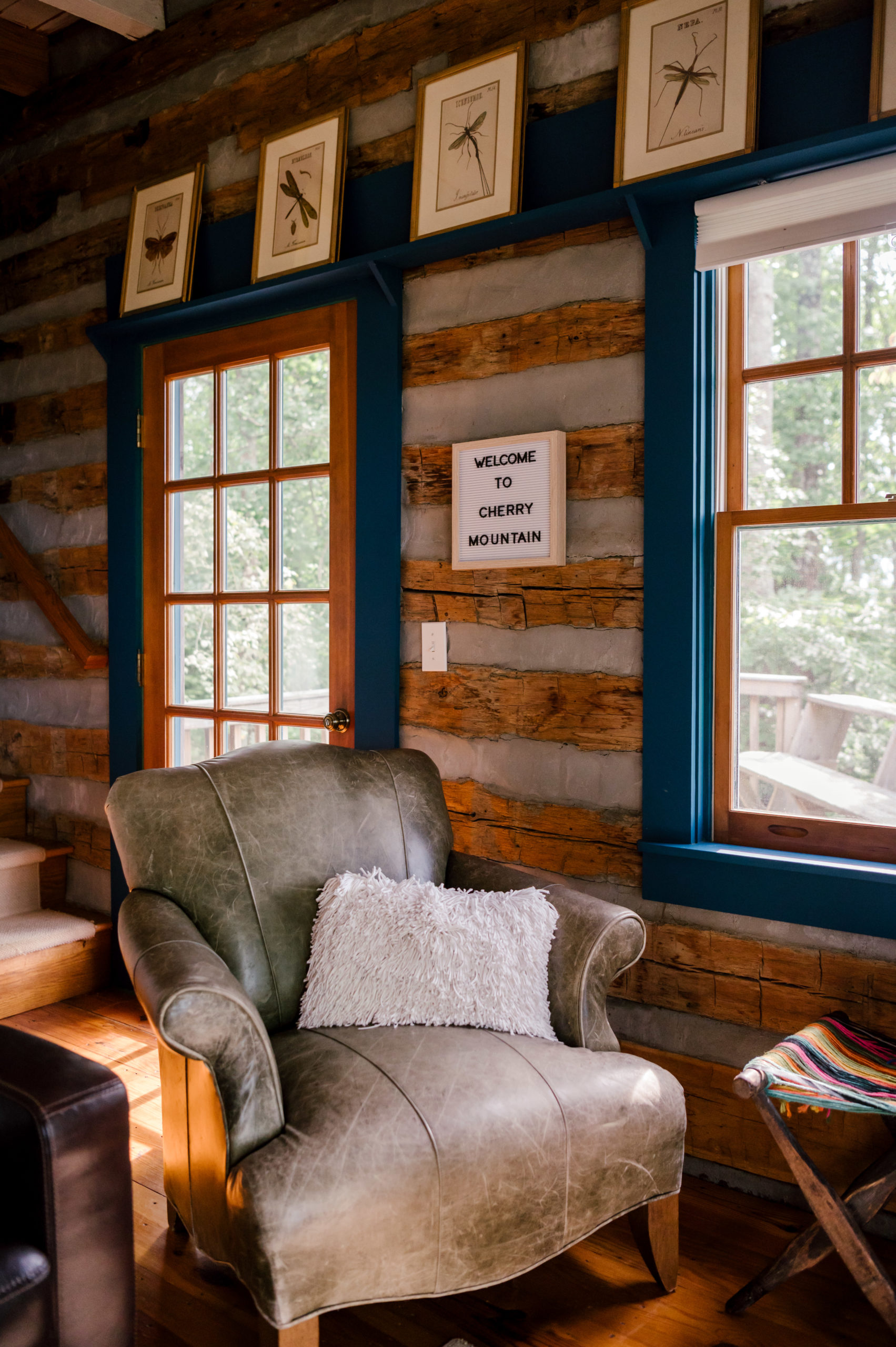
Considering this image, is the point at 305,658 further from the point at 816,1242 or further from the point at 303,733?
the point at 816,1242

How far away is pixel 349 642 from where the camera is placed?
2.85 m

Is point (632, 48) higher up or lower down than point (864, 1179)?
higher up

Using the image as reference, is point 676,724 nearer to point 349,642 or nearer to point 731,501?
point 731,501

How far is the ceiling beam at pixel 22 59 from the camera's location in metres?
3.49

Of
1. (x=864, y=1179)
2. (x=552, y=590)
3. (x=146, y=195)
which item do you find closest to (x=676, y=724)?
(x=552, y=590)

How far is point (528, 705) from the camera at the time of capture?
8.22ft

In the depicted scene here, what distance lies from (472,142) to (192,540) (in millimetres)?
1538

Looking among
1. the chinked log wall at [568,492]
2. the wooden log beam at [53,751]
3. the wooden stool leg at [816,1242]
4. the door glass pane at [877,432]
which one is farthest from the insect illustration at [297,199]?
the wooden stool leg at [816,1242]

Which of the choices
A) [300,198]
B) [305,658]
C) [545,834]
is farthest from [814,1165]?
[300,198]

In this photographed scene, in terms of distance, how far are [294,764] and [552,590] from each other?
0.79m

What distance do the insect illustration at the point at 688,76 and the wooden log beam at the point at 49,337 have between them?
2.15m

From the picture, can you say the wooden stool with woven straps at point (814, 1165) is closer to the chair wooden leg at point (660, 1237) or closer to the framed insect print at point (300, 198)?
the chair wooden leg at point (660, 1237)

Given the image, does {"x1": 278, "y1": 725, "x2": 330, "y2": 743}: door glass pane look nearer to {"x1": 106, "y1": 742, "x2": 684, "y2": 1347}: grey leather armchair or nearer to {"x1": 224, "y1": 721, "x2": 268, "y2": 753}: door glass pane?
{"x1": 224, "y1": 721, "x2": 268, "y2": 753}: door glass pane

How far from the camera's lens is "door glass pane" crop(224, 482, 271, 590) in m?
3.08
